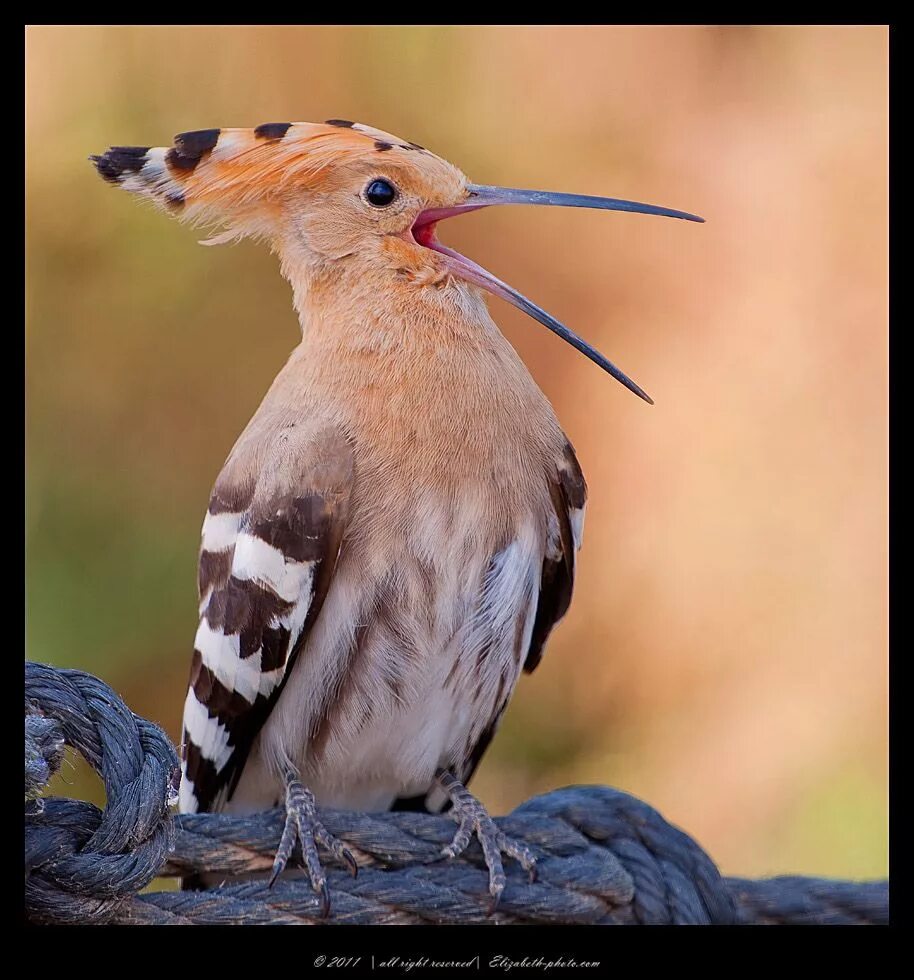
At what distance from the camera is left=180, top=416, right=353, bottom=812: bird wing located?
145cm

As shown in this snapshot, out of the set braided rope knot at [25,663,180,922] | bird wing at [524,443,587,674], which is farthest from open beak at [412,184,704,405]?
braided rope knot at [25,663,180,922]

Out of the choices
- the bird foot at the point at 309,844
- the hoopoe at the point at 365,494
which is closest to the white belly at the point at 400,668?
the hoopoe at the point at 365,494

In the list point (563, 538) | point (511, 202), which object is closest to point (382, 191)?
point (511, 202)

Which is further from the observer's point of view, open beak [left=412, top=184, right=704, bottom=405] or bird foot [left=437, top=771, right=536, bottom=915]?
open beak [left=412, top=184, right=704, bottom=405]

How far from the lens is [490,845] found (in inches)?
55.9

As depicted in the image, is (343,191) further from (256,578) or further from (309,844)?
(309,844)

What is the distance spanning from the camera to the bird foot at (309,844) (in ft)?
4.29

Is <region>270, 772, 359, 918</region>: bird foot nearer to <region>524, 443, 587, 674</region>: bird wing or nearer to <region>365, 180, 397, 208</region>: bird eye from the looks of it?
<region>524, 443, 587, 674</region>: bird wing

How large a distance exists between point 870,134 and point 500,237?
0.56m

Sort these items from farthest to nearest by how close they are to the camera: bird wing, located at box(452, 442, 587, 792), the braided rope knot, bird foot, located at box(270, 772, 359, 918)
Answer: bird wing, located at box(452, 442, 587, 792) → bird foot, located at box(270, 772, 359, 918) → the braided rope knot

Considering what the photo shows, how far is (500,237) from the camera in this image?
1.96 meters

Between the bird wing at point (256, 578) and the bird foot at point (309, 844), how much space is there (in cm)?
14

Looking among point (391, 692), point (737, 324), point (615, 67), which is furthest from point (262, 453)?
point (737, 324)

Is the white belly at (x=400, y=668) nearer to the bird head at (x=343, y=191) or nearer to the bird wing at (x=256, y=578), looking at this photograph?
the bird wing at (x=256, y=578)
